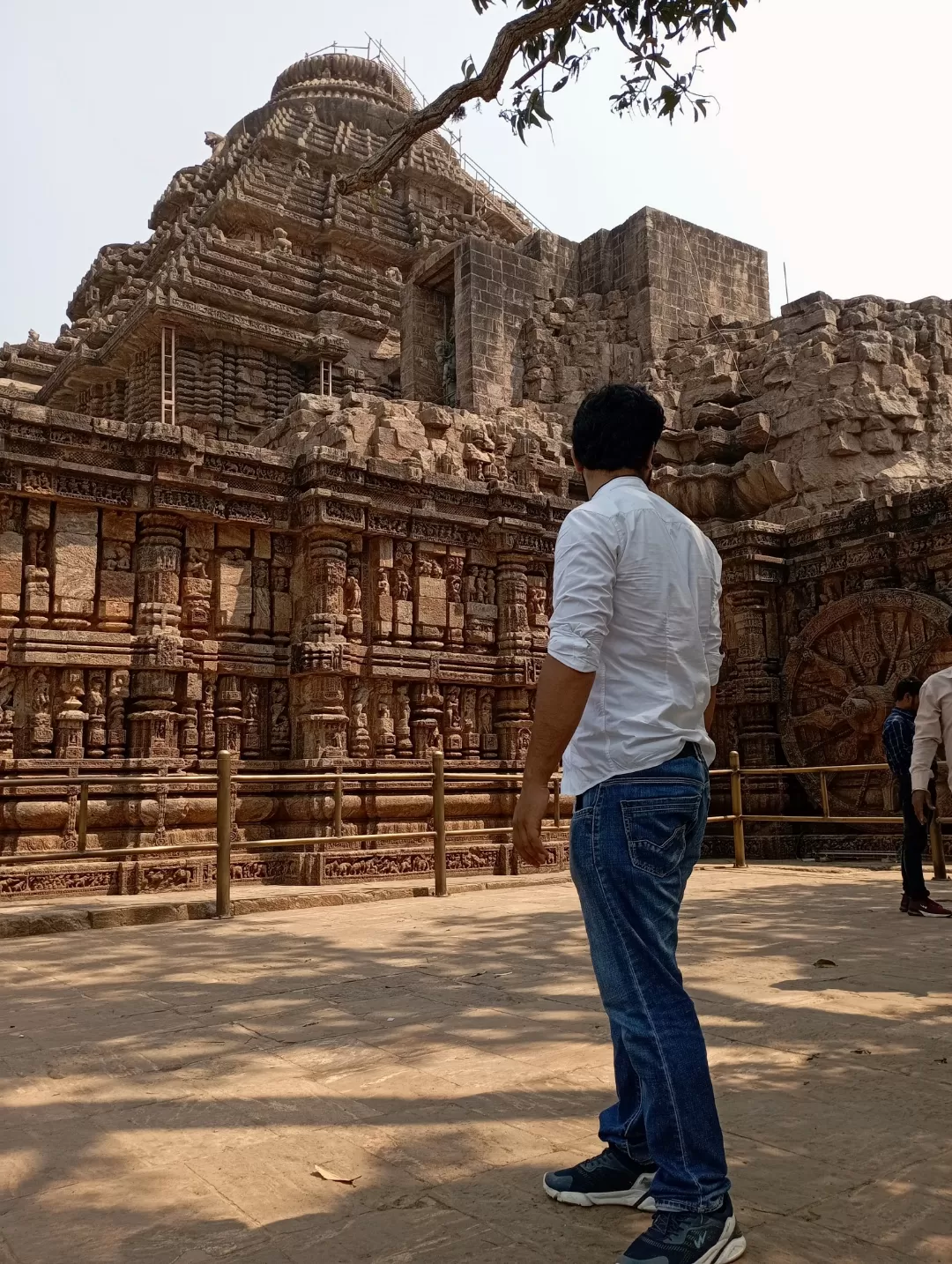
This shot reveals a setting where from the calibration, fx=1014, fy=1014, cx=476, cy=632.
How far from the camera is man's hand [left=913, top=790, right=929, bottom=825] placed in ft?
23.0

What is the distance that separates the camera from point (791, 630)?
597 inches

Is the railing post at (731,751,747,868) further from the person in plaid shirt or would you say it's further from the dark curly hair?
the dark curly hair

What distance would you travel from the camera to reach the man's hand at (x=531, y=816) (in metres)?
2.52

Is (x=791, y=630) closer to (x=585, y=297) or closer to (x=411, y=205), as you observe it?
(x=585, y=297)

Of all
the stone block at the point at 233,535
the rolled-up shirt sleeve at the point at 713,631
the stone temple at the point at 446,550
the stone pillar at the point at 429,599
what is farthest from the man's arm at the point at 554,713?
the stone pillar at the point at 429,599

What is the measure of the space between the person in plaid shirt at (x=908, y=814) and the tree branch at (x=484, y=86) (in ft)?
18.7

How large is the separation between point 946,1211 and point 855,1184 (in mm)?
218

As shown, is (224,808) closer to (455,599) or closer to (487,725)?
(487,725)

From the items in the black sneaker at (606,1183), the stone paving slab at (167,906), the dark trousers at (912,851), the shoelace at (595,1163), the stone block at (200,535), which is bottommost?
the stone paving slab at (167,906)

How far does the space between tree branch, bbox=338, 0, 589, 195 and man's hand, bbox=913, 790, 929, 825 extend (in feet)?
20.0

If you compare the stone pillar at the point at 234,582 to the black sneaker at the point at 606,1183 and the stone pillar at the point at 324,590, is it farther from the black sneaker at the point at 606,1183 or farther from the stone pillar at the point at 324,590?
the black sneaker at the point at 606,1183

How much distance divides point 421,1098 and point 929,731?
476 cm

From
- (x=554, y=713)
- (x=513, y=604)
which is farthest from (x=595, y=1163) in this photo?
(x=513, y=604)

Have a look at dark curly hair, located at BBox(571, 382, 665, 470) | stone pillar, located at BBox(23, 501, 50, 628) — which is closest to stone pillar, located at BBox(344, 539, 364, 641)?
stone pillar, located at BBox(23, 501, 50, 628)
